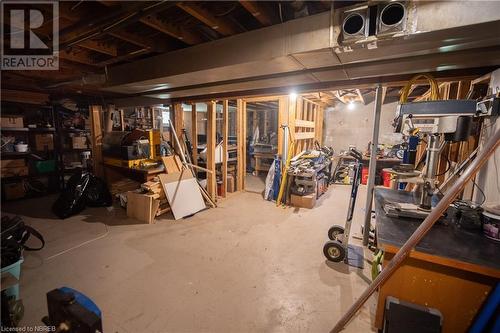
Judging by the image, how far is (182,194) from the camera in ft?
11.9

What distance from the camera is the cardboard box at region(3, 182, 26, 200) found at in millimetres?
4105

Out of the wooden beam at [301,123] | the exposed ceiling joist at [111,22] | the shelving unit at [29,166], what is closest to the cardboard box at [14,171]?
the shelving unit at [29,166]

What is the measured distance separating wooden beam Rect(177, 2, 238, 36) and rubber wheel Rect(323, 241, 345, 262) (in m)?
2.28

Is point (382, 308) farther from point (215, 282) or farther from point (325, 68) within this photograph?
point (325, 68)

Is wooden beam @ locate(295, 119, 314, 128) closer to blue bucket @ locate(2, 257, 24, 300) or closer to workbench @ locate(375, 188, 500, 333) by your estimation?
workbench @ locate(375, 188, 500, 333)

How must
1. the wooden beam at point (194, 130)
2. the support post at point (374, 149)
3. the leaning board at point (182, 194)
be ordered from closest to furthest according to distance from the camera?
the support post at point (374, 149), the leaning board at point (182, 194), the wooden beam at point (194, 130)

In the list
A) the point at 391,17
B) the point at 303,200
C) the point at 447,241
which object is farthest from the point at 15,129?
the point at 447,241

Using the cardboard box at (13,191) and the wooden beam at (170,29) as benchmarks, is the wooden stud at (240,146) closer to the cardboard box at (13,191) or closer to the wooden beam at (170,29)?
the wooden beam at (170,29)

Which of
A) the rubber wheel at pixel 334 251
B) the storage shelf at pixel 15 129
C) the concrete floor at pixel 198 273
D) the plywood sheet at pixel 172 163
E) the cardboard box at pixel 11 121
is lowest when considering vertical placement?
A: the concrete floor at pixel 198 273

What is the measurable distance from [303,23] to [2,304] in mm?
2623

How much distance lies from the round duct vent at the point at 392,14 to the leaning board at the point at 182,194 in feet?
10.7

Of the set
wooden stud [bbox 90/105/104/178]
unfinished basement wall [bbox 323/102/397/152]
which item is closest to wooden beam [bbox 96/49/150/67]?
wooden stud [bbox 90/105/104/178]

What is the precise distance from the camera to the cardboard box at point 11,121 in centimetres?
393

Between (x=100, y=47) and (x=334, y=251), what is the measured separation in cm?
321
